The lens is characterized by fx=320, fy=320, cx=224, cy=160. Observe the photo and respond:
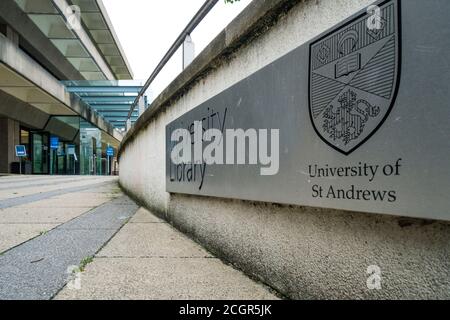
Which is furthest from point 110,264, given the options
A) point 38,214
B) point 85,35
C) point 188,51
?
point 85,35

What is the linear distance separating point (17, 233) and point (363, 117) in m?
3.27

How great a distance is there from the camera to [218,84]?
2.47 m

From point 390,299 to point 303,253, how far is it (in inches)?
17.7

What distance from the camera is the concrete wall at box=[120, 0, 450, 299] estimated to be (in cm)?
101

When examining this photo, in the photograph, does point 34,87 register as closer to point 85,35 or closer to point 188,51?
point 85,35

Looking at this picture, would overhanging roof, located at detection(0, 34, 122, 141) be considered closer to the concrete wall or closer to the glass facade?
the glass facade

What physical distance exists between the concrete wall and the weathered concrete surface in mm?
133

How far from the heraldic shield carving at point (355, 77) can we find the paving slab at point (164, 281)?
92 cm

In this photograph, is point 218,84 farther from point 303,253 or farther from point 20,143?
point 20,143

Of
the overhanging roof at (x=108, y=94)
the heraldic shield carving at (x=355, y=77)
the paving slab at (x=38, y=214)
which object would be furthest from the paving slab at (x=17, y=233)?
the overhanging roof at (x=108, y=94)

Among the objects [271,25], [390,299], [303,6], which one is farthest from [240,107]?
[390,299]

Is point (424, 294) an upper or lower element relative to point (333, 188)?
lower

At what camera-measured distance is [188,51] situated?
3.33m

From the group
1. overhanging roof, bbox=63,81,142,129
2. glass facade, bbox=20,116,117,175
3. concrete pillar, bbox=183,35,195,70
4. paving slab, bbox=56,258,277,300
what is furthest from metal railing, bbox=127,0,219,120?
glass facade, bbox=20,116,117,175
